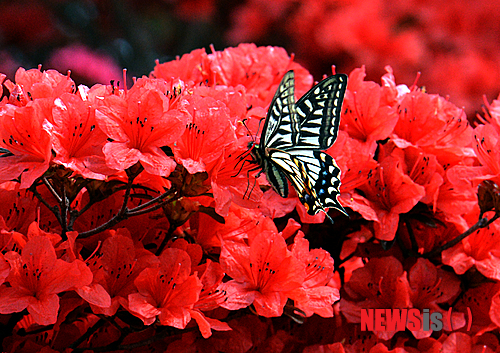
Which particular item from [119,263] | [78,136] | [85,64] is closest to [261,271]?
[119,263]

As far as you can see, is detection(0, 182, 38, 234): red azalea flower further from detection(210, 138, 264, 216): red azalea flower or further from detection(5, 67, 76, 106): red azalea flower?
detection(210, 138, 264, 216): red azalea flower

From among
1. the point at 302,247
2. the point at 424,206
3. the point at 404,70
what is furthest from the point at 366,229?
the point at 404,70

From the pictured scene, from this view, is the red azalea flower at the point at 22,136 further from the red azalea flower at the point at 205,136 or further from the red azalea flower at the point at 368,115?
the red azalea flower at the point at 368,115

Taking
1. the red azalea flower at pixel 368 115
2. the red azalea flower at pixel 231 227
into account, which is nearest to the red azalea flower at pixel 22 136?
the red azalea flower at pixel 231 227

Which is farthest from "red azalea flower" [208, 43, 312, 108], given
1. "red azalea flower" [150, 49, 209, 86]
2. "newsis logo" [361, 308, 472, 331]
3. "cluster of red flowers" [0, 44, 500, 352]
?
"newsis logo" [361, 308, 472, 331]

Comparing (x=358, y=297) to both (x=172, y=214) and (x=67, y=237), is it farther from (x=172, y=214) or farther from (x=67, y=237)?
(x=67, y=237)

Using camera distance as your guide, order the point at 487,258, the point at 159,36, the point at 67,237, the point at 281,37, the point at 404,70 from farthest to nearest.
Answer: the point at 159,36 < the point at 281,37 < the point at 404,70 < the point at 487,258 < the point at 67,237
